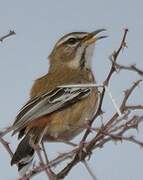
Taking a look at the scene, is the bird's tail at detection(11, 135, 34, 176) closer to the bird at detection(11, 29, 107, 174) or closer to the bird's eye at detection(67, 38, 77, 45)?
the bird at detection(11, 29, 107, 174)

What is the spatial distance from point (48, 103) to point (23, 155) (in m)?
1.03

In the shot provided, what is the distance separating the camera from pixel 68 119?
17.2 ft

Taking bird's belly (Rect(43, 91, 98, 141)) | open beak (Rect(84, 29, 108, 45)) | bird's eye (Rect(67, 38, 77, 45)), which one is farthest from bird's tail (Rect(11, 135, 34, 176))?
bird's eye (Rect(67, 38, 77, 45))

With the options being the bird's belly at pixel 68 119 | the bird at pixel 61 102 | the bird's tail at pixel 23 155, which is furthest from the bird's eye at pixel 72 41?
the bird's tail at pixel 23 155

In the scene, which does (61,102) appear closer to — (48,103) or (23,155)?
(48,103)

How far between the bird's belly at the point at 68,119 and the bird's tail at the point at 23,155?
422 mm

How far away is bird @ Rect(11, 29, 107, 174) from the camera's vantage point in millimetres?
4520

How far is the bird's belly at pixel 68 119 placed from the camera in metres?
5.02

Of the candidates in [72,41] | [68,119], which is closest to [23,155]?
[68,119]

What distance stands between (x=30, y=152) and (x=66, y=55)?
272cm

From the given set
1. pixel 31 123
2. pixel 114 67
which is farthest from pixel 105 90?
pixel 31 123

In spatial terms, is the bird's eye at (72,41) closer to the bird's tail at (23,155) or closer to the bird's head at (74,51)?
the bird's head at (74,51)

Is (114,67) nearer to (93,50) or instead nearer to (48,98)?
(48,98)

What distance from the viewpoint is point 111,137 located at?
2418mm
